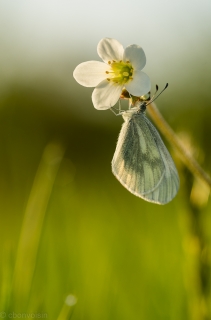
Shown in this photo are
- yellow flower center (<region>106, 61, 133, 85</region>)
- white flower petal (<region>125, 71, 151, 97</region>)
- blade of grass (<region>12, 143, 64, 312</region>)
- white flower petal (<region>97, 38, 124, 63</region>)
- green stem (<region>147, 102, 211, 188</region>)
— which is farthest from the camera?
yellow flower center (<region>106, 61, 133, 85</region>)

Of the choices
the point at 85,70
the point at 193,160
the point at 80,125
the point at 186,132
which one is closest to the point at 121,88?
the point at 85,70

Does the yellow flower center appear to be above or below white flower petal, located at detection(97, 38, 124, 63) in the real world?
below

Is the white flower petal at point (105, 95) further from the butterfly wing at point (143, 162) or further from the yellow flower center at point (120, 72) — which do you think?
the butterfly wing at point (143, 162)

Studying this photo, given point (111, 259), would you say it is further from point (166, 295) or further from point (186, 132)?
point (186, 132)

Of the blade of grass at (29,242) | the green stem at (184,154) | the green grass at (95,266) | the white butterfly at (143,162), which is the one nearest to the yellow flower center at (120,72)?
the white butterfly at (143,162)

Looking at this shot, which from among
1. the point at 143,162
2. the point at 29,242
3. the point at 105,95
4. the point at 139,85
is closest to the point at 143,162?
the point at 143,162

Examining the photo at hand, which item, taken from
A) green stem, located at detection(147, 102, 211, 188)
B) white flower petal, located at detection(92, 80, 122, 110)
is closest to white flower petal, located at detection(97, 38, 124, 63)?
white flower petal, located at detection(92, 80, 122, 110)

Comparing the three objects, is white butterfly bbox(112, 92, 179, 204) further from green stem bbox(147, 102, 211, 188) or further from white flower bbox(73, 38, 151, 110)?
green stem bbox(147, 102, 211, 188)
